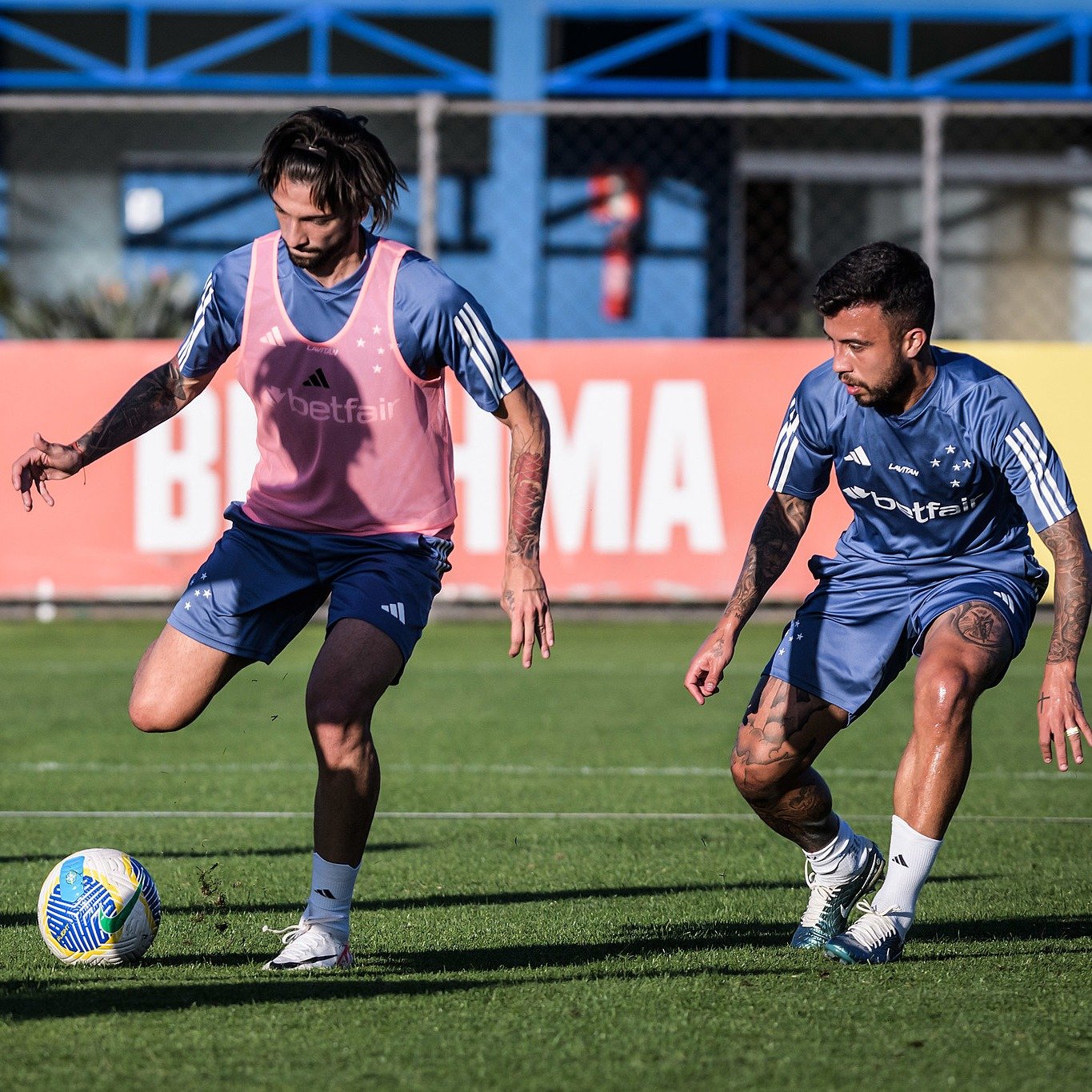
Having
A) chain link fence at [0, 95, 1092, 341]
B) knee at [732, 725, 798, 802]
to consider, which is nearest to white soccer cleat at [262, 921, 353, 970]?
knee at [732, 725, 798, 802]

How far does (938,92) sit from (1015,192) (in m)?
2.01

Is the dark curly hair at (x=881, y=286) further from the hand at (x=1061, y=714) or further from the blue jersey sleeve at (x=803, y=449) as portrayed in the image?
the hand at (x=1061, y=714)

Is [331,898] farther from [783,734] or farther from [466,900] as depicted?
[783,734]

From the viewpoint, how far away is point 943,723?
184 inches

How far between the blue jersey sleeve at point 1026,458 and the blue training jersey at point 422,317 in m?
1.26

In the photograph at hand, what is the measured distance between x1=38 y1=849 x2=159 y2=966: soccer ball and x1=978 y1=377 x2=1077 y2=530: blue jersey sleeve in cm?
250

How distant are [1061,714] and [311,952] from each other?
1.95m

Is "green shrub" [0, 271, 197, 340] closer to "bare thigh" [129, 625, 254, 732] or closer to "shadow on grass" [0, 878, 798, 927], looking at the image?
"shadow on grass" [0, 878, 798, 927]

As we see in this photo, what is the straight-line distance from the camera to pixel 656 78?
67.5 feet

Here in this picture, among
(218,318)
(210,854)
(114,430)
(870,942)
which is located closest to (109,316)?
(210,854)

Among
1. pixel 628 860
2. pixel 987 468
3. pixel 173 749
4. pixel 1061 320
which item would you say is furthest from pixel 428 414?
pixel 1061 320

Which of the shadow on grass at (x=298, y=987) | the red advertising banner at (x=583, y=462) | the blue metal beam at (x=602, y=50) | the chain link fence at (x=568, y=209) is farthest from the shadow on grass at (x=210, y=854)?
the chain link fence at (x=568, y=209)

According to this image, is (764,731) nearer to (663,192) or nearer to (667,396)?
(667,396)

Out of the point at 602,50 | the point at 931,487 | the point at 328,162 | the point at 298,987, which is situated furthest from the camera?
the point at 602,50
